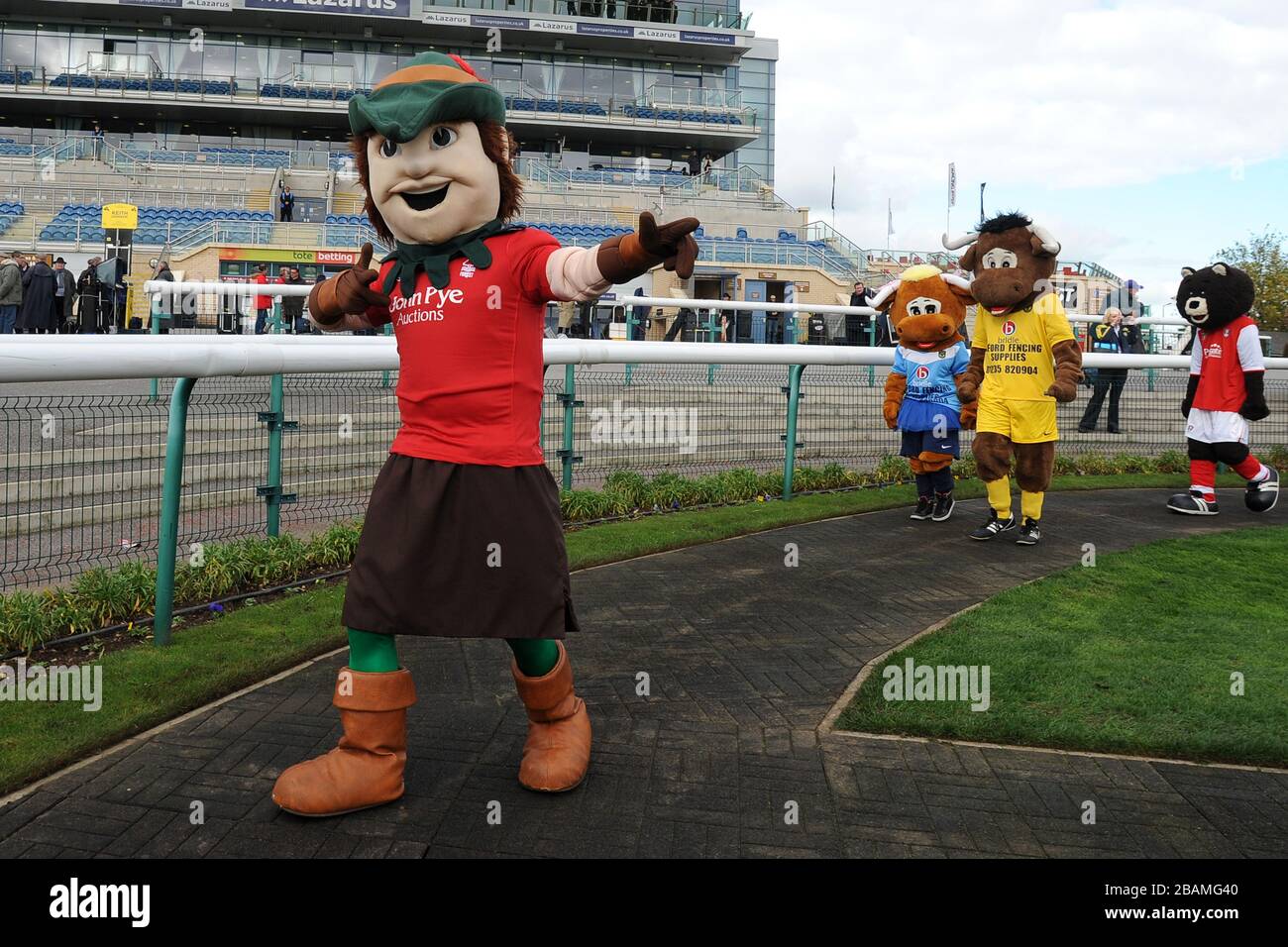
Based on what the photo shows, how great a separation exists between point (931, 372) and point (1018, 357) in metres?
0.77

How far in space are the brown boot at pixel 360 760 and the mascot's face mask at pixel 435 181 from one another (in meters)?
1.39

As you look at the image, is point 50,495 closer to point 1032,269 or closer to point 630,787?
point 630,787

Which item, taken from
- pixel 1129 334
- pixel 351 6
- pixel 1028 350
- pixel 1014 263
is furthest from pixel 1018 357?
pixel 351 6

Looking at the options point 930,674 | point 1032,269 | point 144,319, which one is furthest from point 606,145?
point 930,674

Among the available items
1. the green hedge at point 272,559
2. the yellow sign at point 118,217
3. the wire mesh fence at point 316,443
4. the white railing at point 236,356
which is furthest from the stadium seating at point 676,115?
the white railing at point 236,356

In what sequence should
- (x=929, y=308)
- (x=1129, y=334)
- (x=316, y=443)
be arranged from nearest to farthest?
(x=316, y=443)
(x=929, y=308)
(x=1129, y=334)

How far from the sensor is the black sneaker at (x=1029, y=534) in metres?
7.21

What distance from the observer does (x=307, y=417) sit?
21.9 ft

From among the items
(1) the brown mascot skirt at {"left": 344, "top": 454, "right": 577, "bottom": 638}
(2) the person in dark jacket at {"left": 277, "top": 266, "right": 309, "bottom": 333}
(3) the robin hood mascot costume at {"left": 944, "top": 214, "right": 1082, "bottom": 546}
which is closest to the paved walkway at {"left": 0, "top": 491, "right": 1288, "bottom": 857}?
(1) the brown mascot skirt at {"left": 344, "top": 454, "right": 577, "bottom": 638}

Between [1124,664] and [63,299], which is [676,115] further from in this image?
[1124,664]

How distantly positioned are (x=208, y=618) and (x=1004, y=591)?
4026 mm

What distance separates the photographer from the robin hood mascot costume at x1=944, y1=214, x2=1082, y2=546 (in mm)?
7117

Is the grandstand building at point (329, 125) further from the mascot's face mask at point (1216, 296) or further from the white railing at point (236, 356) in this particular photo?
the white railing at point (236, 356)
